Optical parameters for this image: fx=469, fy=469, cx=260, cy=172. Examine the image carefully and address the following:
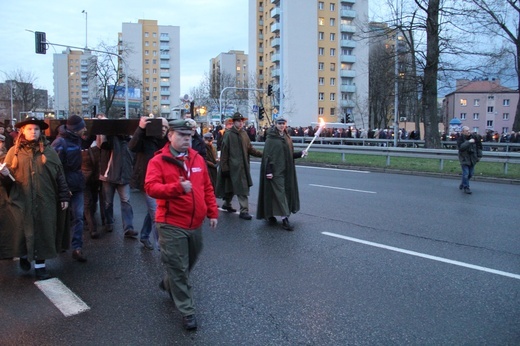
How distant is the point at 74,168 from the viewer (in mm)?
6188

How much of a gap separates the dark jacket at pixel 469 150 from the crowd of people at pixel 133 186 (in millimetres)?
6615

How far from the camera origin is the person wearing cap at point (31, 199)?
5.25 metres

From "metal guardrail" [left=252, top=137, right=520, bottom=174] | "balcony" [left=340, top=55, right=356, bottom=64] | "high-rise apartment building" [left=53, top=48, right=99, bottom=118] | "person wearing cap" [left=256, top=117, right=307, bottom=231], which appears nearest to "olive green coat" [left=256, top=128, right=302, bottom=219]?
"person wearing cap" [left=256, top=117, right=307, bottom=231]

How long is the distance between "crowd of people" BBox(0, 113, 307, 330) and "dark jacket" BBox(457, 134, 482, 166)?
6.61m

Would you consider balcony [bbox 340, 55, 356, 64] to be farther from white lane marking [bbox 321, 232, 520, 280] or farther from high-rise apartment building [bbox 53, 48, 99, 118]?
white lane marking [bbox 321, 232, 520, 280]

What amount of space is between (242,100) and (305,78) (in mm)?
12967

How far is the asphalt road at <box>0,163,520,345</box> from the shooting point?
3.95 metres

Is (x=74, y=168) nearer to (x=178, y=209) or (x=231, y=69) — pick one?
(x=178, y=209)

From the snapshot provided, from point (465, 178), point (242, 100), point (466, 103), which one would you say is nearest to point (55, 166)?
point (465, 178)

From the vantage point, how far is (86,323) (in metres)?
4.19

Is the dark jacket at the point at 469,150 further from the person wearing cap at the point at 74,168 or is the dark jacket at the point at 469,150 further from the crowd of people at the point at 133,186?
the person wearing cap at the point at 74,168

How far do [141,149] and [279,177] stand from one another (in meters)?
2.49

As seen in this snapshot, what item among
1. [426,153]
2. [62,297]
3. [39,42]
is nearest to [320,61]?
[39,42]

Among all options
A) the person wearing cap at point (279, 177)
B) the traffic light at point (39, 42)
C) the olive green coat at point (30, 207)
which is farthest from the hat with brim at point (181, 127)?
the traffic light at point (39, 42)
